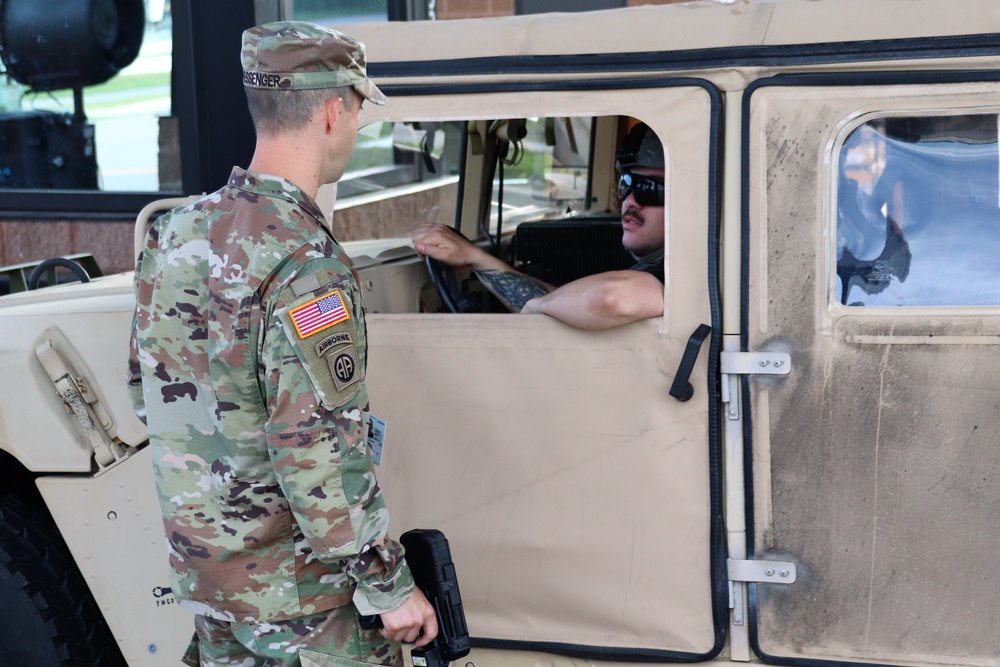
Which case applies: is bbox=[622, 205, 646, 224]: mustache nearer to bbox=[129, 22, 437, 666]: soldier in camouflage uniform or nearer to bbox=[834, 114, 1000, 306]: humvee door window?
bbox=[834, 114, 1000, 306]: humvee door window

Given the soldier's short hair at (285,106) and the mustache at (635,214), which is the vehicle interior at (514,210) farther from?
the soldier's short hair at (285,106)

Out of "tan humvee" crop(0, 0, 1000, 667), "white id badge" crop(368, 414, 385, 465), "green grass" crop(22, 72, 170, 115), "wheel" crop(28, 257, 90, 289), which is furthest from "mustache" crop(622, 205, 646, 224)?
"green grass" crop(22, 72, 170, 115)

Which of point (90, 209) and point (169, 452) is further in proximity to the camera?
point (90, 209)

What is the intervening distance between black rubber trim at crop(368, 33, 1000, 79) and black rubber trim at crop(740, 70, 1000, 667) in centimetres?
3

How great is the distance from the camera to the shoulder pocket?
66.9 inches

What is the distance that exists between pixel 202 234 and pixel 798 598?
130cm

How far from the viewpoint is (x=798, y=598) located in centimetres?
217

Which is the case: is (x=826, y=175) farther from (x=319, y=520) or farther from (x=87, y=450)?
(x=87, y=450)

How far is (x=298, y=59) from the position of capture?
5.83 ft

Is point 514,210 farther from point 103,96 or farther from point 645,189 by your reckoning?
point 103,96

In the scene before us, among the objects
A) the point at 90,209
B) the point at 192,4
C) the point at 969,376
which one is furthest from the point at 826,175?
the point at 90,209

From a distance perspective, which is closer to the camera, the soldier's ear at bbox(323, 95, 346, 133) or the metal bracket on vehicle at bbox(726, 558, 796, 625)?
the soldier's ear at bbox(323, 95, 346, 133)

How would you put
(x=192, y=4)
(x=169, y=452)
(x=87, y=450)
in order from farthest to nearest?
(x=192, y=4), (x=87, y=450), (x=169, y=452)

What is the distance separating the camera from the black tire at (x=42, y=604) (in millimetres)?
2494
